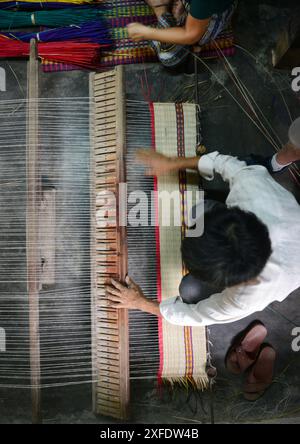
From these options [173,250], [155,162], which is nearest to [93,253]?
[173,250]

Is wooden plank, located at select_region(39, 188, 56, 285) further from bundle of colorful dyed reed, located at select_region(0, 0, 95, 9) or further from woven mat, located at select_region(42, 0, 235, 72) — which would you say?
bundle of colorful dyed reed, located at select_region(0, 0, 95, 9)

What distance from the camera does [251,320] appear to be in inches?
106

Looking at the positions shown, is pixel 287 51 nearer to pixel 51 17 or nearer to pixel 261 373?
pixel 51 17

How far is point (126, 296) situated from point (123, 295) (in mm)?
18

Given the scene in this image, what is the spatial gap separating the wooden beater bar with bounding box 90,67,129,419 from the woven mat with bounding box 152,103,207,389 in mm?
322

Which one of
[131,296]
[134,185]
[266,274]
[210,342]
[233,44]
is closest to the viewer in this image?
[266,274]

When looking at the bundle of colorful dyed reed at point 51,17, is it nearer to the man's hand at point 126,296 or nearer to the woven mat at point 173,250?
the woven mat at point 173,250

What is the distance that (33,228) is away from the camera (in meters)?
2.05

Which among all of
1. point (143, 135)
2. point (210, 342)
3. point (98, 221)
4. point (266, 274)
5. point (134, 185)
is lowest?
point (210, 342)

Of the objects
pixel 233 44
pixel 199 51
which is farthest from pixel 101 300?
pixel 233 44

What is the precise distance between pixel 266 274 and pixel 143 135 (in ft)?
3.71

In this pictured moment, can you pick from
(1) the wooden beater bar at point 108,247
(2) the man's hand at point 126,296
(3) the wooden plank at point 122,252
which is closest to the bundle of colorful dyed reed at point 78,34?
(1) the wooden beater bar at point 108,247

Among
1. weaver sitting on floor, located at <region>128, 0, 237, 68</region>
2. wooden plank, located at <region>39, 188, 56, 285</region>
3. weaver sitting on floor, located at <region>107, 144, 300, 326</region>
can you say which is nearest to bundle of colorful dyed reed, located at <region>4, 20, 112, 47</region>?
weaver sitting on floor, located at <region>128, 0, 237, 68</region>

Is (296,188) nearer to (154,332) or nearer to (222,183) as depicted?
(222,183)
